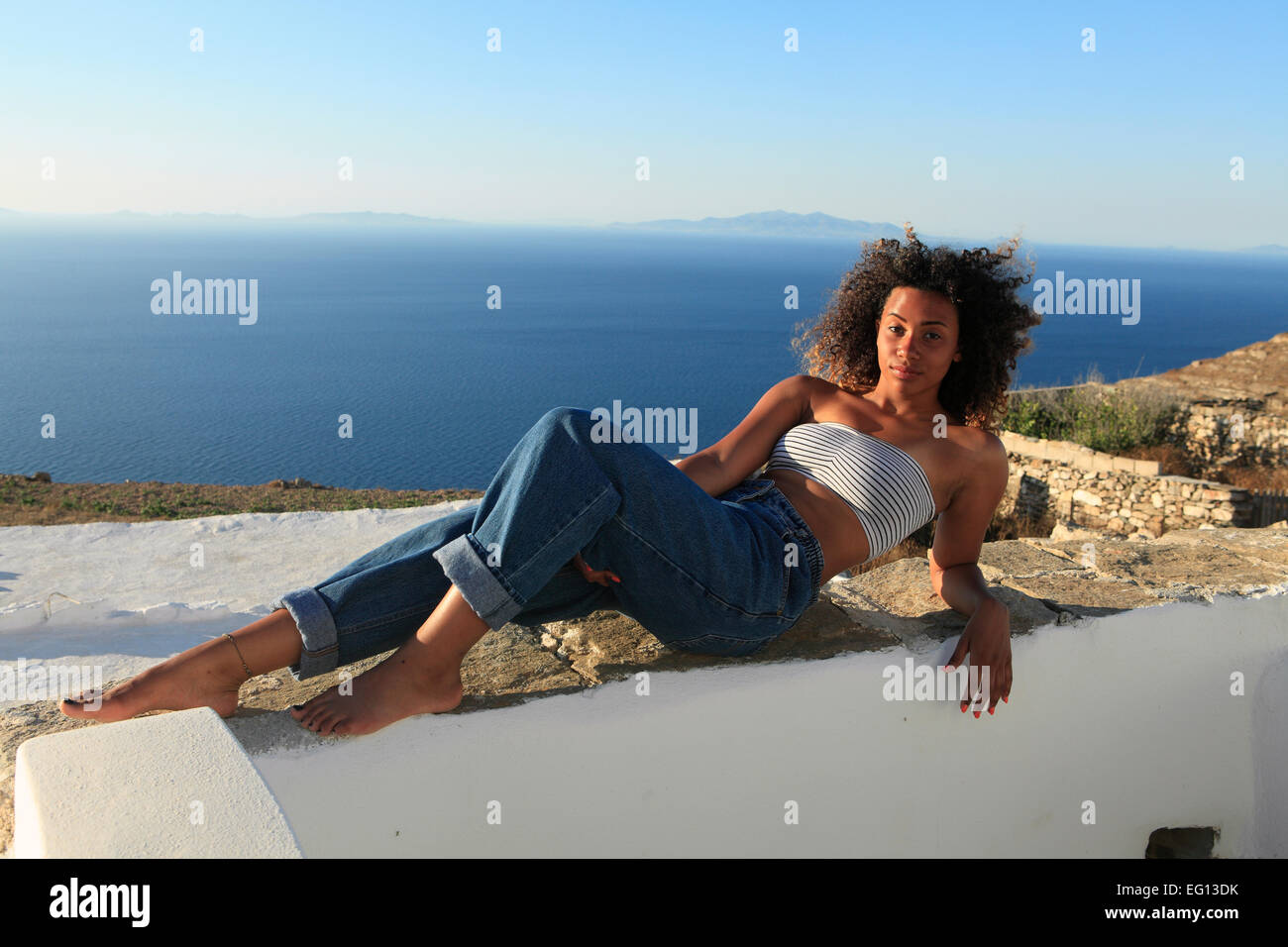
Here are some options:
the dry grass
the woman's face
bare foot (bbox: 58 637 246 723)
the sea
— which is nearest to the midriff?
the woman's face

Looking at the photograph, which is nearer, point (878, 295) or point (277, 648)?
point (277, 648)

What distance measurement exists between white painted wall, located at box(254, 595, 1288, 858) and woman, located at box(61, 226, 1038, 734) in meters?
0.10

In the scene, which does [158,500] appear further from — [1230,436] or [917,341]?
[1230,436]

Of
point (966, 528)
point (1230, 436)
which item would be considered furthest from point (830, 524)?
point (1230, 436)

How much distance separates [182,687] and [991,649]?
1.46m

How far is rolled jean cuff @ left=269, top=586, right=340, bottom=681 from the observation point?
5.27 feet

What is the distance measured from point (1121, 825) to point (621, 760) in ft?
4.42

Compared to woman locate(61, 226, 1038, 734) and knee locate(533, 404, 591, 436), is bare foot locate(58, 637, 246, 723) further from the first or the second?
knee locate(533, 404, 591, 436)

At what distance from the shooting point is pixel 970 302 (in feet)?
7.93

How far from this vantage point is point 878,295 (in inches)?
99.7
